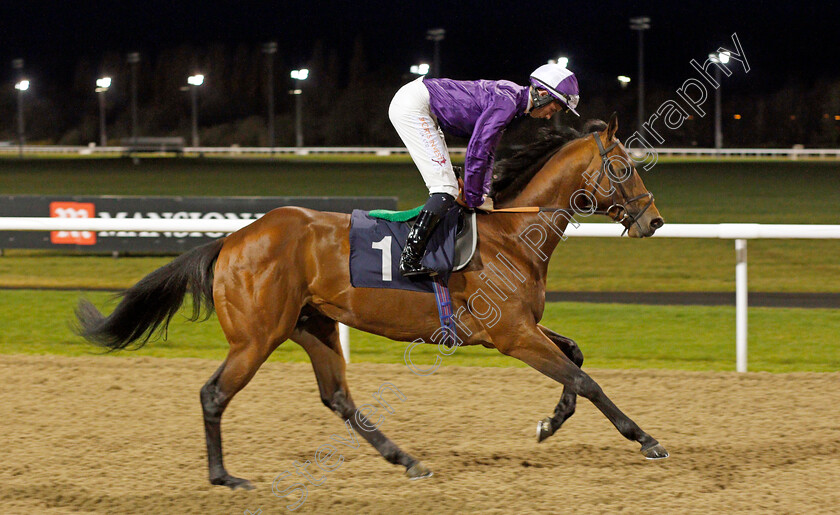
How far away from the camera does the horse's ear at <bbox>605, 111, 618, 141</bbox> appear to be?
12.1ft

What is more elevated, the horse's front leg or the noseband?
the noseband

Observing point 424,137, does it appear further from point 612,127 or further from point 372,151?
point 372,151

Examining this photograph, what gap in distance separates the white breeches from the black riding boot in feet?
0.44

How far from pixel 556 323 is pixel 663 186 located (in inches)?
629

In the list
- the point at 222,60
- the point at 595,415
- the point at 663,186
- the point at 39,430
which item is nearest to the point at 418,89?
the point at 595,415

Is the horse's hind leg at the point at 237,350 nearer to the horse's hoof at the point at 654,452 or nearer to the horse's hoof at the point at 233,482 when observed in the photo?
the horse's hoof at the point at 233,482

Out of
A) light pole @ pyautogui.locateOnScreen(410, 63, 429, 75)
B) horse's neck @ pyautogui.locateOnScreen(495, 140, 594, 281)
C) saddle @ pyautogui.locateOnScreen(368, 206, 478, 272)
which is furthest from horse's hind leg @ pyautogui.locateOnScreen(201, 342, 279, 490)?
light pole @ pyautogui.locateOnScreen(410, 63, 429, 75)

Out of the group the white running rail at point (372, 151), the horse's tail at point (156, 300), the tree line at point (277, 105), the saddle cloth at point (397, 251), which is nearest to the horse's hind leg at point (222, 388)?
the horse's tail at point (156, 300)

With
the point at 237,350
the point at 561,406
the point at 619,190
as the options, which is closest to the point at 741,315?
the point at 561,406

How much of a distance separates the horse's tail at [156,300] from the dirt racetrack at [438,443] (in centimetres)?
49

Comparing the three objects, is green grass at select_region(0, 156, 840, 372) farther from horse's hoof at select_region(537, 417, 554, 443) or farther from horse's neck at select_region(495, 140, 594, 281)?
horse's neck at select_region(495, 140, 594, 281)

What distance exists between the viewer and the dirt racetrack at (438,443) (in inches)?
134

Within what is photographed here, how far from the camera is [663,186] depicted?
22.2 meters

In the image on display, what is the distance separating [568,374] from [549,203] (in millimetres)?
690
